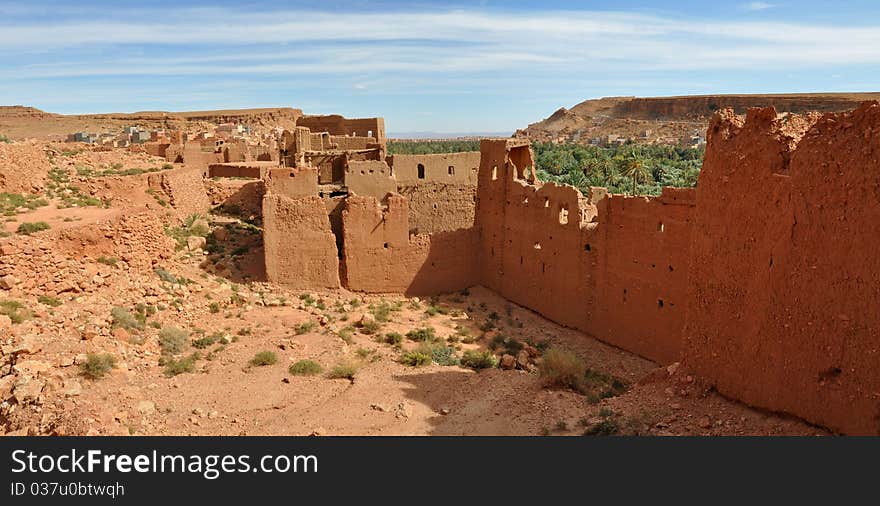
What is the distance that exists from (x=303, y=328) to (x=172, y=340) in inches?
117

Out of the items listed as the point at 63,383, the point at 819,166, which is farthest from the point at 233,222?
the point at 819,166

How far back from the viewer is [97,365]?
1102 cm

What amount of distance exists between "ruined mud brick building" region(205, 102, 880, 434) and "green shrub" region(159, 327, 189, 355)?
181 inches

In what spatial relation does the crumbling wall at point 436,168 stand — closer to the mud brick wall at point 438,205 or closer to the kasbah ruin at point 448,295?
the kasbah ruin at point 448,295

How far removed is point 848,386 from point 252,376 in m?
9.43

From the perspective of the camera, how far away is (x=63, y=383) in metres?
10.3

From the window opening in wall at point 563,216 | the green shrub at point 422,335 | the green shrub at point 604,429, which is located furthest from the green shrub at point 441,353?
the green shrub at point 604,429

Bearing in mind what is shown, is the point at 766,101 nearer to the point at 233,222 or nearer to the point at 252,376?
the point at 233,222

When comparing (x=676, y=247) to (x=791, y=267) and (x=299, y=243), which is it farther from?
(x=299, y=243)

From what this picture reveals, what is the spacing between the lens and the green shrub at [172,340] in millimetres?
13320

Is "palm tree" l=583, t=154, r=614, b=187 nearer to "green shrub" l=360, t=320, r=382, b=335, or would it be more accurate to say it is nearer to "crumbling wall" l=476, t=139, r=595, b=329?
"crumbling wall" l=476, t=139, r=595, b=329

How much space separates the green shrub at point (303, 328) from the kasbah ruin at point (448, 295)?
0.33ft

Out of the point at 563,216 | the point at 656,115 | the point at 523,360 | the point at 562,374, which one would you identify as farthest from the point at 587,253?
the point at 656,115

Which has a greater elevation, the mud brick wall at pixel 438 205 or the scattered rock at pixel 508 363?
the mud brick wall at pixel 438 205
